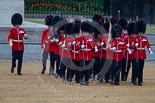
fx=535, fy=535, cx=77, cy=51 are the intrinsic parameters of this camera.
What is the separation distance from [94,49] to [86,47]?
0.31 metres

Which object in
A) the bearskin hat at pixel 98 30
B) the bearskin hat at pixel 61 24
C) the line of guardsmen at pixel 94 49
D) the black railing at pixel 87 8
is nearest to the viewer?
the line of guardsmen at pixel 94 49

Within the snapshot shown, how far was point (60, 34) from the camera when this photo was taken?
13.5 meters

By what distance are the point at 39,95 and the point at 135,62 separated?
9.38 ft

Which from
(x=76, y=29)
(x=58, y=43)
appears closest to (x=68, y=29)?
(x=76, y=29)

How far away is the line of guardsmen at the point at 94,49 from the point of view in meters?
12.4

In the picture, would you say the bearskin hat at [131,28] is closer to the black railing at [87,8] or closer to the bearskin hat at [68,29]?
the bearskin hat at [68,29]

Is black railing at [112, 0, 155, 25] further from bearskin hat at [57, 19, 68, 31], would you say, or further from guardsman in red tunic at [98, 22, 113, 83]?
guardsman in red tunic at [98, 22, 113, 83]

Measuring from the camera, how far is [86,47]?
12.3m

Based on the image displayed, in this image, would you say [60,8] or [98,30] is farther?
[60,8]

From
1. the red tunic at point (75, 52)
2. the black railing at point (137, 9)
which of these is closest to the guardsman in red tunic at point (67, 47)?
the red tunic at point (75, 52)

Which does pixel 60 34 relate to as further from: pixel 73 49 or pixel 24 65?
pixel 24 65

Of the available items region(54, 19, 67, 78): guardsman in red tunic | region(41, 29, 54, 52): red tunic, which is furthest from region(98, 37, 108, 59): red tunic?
region(41, 29, 54, 52): red tunic

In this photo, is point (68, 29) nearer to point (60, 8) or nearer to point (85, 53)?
point (85, 53)

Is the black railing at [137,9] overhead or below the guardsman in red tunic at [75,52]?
overhead
